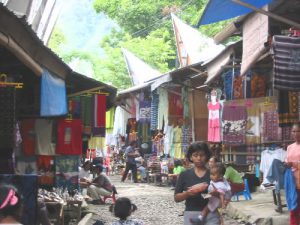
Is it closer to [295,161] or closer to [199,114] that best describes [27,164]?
[295,161]

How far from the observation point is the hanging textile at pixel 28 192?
252 inches

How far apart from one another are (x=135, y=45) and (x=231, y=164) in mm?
24455

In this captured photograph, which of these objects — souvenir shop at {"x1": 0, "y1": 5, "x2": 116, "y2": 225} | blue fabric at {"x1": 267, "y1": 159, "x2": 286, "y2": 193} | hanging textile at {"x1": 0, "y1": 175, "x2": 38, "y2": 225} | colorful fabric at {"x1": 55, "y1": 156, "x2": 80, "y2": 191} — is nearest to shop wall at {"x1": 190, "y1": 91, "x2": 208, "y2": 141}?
souvenir shop at {"x1": 0, "y1": 5, "x2": 116, "y2": 225}

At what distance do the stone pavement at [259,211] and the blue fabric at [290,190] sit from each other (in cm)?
139

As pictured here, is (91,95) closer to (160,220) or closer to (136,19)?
(160,220)

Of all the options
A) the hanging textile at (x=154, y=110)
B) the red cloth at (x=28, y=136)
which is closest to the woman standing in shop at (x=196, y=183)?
the red cloth at (x=28, y=136)

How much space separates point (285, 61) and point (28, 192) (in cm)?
395

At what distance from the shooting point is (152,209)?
14.0 m

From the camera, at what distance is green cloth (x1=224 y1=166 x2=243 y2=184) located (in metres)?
12.8

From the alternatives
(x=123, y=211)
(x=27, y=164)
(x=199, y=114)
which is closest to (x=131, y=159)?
(x=199, y=114)

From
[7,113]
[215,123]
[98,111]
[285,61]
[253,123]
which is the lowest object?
[7,113]

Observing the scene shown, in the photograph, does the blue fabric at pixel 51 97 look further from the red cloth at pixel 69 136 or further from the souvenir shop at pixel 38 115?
the red cloth at pixel 69 136

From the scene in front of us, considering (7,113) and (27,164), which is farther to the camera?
(27,164)

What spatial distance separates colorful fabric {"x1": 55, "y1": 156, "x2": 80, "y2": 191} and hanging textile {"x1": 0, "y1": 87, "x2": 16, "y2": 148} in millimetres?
5508
